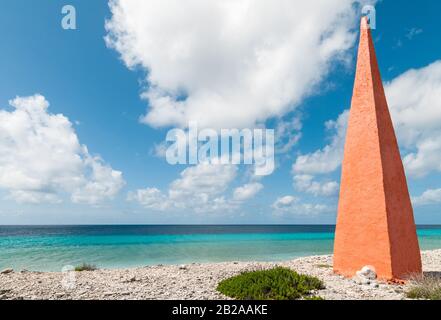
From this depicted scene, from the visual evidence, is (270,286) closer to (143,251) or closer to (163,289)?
(163,289)

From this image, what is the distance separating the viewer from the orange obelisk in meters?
9.48

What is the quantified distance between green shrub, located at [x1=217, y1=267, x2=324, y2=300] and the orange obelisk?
8.19 ft

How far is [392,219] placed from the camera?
954cm

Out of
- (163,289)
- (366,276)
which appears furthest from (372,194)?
(163,289)

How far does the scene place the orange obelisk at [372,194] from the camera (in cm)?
948

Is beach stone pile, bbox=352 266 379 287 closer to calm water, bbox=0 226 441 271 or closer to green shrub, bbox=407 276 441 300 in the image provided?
green shrub, bbox=407 276 441 300

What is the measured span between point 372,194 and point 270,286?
16.6ft

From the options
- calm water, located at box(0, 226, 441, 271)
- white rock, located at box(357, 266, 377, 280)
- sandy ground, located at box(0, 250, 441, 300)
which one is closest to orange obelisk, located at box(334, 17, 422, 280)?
white rock, located at box(357, 266, 377, 280)

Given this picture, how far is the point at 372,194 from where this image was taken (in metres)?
9.86

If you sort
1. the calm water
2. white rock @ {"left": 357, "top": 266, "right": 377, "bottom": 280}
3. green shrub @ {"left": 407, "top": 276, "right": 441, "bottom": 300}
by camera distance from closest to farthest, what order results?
green shrub @ {"left": 407, "top": 276, "right": 441, "bottom": 300}, white rock @ {"left": 357, "top": 266, "right": 377, "bottom": 280}, the calm water

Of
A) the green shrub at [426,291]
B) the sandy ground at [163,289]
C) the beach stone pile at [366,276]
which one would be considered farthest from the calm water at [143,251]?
the green shrub at [426,291]
